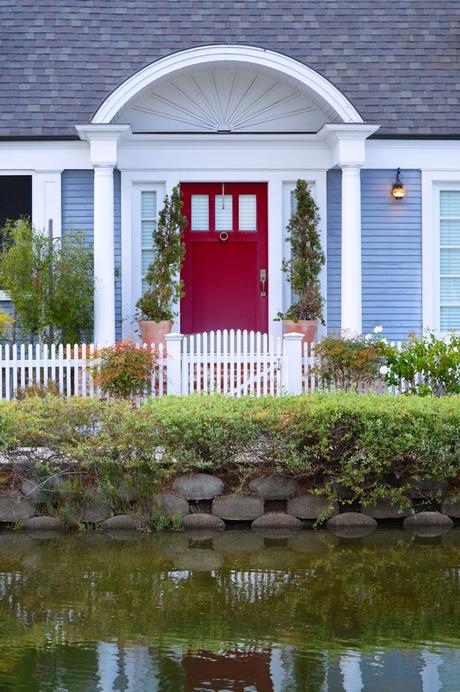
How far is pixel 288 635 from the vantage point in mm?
7211

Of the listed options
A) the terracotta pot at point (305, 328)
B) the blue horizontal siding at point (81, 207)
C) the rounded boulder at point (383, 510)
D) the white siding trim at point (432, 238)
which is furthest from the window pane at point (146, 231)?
the rounded boulder at point (383, 510)

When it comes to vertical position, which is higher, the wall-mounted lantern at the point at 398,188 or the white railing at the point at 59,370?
the wall-mounted lantern at the point at 398,188

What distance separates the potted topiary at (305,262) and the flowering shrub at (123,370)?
2465 mm

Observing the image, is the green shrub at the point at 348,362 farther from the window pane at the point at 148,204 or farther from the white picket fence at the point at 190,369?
the window pane at the point at 148,204

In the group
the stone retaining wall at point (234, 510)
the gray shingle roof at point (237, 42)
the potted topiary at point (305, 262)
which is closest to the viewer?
the stone retaining wall at point (234, 510)

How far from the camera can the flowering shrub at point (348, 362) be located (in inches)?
536

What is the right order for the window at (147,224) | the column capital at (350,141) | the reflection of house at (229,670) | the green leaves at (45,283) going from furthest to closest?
the window at (147,224)
the column capital at (350,141)
the green leaves at (45,283)
the reflection of house at (229,670)

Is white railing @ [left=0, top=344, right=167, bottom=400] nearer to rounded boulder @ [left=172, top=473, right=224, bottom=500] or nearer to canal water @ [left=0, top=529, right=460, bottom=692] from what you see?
rounded boulder @ [left=172, top=473, right=224, bottom=500]

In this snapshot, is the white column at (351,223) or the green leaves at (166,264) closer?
the white column at (351,223)

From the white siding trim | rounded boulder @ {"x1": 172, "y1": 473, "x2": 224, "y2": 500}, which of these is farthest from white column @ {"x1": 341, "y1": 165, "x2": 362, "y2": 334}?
rounded boulder @ {"x1": 172, "y1": 473, "x2": 224, "y2": 500}

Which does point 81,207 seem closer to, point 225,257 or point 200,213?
point 200,213

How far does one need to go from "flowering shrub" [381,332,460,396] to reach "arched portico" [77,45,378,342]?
1.12m

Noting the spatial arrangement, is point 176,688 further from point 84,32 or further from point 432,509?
point 84,32

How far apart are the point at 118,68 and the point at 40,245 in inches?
109
